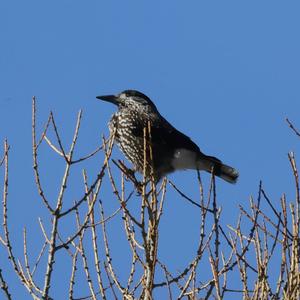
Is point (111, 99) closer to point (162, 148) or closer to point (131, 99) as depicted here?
point (131, 99)

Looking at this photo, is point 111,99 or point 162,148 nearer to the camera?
point 162,148

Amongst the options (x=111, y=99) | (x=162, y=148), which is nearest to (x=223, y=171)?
(x=162, y=148)

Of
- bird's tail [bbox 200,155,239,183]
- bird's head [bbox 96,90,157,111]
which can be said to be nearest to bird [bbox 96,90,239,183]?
bird's tail [bbox 200,155,239,183]

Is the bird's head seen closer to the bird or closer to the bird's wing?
the bird

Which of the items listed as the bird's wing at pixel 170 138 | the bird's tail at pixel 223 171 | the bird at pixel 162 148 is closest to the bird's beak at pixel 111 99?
the bird at pixel 162 148

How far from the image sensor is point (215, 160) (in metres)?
7.71

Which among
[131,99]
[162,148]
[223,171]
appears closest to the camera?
[223,171]

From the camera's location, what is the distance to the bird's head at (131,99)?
8531 millimetres

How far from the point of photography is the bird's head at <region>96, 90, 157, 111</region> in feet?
28.0

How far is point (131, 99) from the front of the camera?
859 cm

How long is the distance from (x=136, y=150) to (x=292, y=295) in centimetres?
364

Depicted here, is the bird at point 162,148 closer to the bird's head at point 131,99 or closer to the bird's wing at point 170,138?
the bird's wing at point 170,138

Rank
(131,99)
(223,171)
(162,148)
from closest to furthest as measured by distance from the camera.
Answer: (223,171)
(162,148)
(131,99)

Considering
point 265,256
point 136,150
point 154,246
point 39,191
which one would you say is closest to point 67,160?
point 39,191
